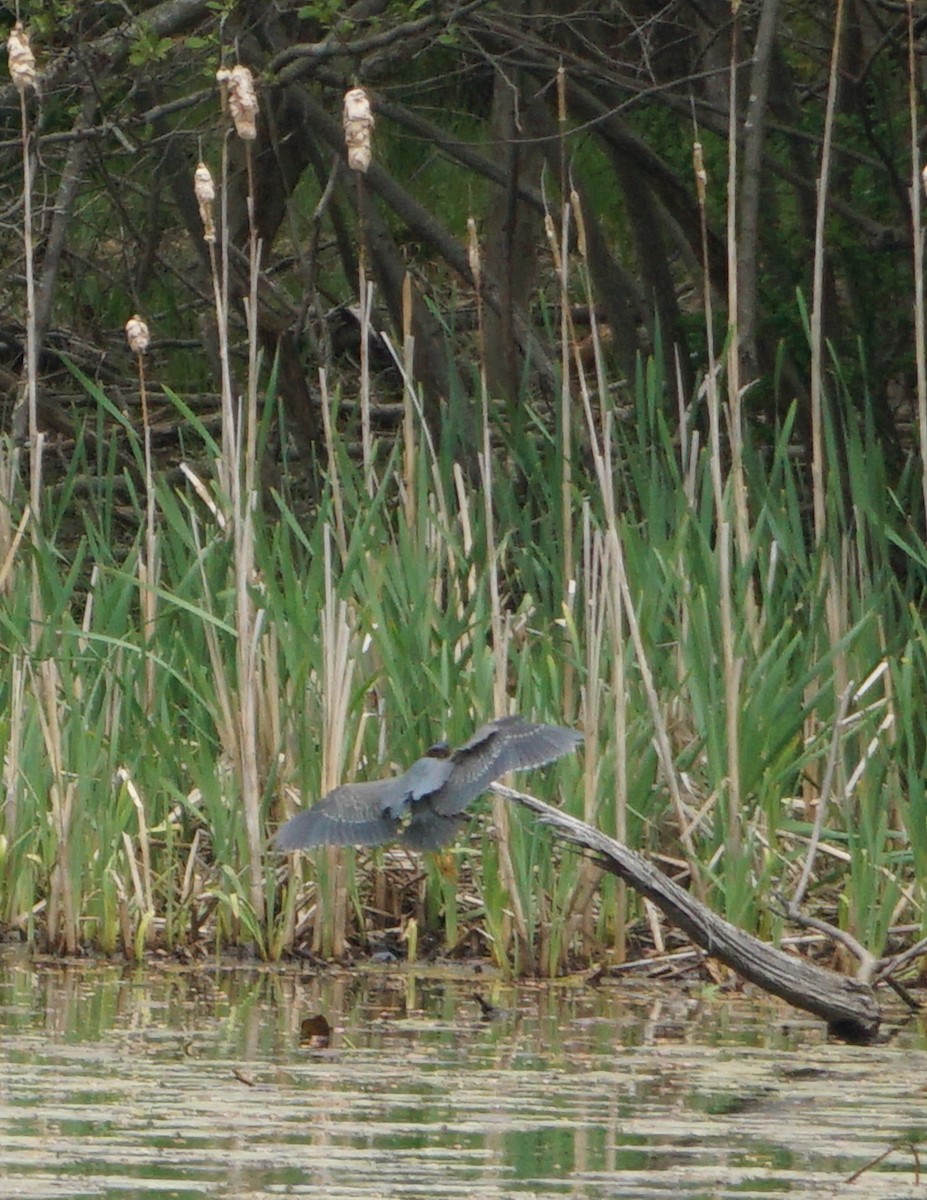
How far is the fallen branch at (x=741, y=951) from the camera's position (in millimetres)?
3486

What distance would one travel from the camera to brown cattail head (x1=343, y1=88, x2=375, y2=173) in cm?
372

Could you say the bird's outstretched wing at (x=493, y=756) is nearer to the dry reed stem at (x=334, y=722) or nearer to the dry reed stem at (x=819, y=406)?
the dry reed stem at (x=334, y=722)

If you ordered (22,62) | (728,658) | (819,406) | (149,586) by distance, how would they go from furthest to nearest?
1. (149,586)
2. (819,406)
3. (728,658)
4. (22,62)

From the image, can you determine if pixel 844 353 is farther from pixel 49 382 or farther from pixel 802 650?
pixel 49 382

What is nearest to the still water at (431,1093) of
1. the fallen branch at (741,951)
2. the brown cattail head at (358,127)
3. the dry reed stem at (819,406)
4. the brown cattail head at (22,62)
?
the fallen branch at (741,951)

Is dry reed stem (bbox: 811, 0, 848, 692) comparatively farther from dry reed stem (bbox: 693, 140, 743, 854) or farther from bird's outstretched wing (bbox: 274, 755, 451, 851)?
bird's outstretched wing (bbox: 274, 755, 451, 851)

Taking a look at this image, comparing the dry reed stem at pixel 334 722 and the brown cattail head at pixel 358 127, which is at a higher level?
the brown cattail head at pixel 358 127

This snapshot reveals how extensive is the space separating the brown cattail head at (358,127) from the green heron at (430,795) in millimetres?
938

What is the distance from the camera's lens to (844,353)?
6410mm

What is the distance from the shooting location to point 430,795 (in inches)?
144

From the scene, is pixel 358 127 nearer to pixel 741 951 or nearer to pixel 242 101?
pixel 242 101

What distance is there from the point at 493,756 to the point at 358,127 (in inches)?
41.5

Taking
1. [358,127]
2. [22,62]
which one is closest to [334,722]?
[358,127]

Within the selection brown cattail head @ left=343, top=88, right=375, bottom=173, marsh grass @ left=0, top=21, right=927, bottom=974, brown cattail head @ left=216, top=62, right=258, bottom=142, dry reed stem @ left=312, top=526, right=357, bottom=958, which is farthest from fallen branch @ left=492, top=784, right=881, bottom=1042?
brown cattail head @ left=216, top=62, right=258, bottom=142
